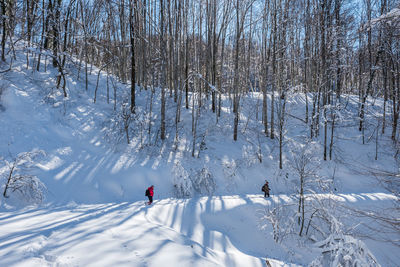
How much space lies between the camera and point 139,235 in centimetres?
522

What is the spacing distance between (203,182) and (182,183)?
1.26 metres

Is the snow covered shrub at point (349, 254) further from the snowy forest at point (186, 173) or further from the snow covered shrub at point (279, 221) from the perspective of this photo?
the snow covered shrub at point (279, 221)

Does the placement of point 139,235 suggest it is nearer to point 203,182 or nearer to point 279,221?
point 203,182

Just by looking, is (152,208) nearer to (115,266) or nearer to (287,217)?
(115,266)

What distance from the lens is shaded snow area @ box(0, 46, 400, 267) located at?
4.59 metres

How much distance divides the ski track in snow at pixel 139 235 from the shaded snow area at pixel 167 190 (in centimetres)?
4

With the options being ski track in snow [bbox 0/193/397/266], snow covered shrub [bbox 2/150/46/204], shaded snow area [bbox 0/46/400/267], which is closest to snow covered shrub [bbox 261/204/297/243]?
shaded snow area [bbox 0/46/400/267]

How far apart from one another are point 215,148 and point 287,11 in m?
10.7

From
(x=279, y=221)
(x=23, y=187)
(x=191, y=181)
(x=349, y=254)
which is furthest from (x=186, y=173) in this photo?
(x=349, y=254)

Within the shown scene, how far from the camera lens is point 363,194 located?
1130 cm

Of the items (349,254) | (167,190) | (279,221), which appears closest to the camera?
(349,254)

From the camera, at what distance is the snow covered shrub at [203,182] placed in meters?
11.2

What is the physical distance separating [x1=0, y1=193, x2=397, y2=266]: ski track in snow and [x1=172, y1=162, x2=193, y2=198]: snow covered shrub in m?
0.89

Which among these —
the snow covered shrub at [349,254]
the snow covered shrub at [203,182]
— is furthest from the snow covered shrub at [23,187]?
the snow covered shrub at [349,254]
